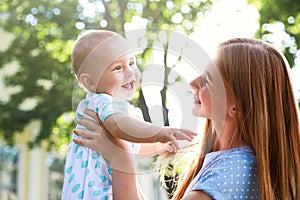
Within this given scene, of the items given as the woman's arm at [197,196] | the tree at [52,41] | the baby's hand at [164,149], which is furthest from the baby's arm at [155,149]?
the tree at [52,41]

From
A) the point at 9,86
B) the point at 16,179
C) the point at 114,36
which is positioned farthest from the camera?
the point at 16,179

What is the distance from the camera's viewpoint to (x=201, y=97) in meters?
1.06

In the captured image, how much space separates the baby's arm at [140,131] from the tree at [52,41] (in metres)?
3.11

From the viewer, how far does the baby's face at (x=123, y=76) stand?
44.6 inches

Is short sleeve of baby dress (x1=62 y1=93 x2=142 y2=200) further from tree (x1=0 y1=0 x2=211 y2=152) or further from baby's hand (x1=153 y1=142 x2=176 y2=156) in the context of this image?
tree (x1=0 y1=0 x2=211 y2=152)

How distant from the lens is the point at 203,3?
4527 millimetres

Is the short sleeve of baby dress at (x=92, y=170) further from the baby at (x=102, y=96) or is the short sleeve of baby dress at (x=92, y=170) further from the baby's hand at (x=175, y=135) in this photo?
the baby's hand at (x=175, y=135)

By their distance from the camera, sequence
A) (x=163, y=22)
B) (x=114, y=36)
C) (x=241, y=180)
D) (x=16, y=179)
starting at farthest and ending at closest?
(x=16, y=179), (x=163, y=22), (x=114, y=36), (x=241, y=180)

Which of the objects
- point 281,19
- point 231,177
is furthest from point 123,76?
point 281,19

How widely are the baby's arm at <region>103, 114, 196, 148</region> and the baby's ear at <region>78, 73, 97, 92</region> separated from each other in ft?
0.25

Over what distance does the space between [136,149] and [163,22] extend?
3278 mm

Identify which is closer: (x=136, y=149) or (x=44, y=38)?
(x=136, y=149)

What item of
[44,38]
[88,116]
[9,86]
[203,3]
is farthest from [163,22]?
[88,116]

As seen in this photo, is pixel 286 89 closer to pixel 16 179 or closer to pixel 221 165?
pixel 221 165
